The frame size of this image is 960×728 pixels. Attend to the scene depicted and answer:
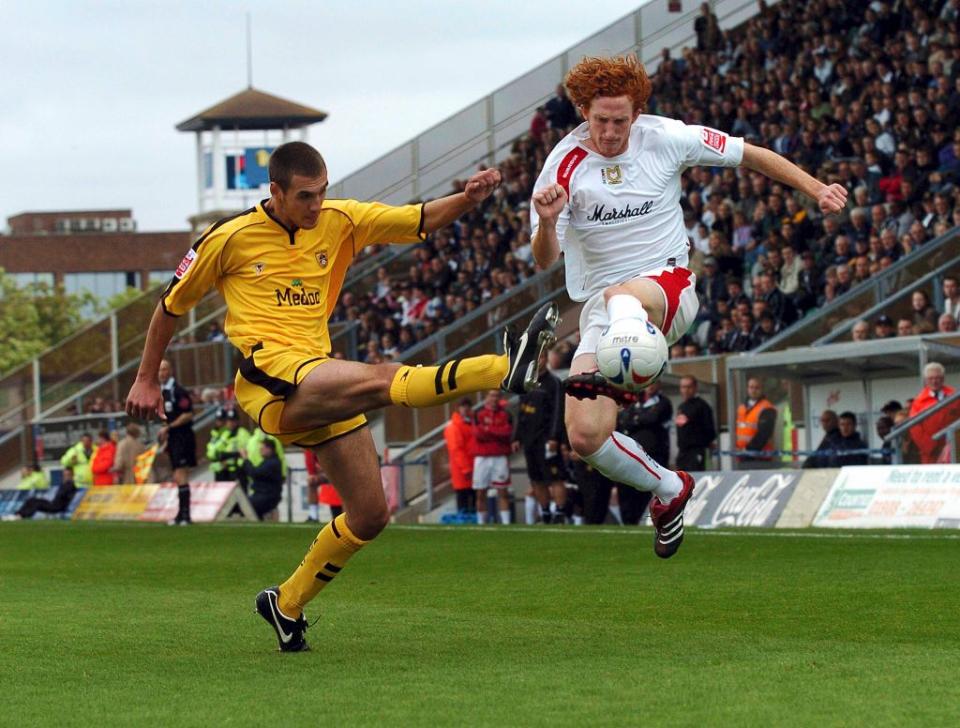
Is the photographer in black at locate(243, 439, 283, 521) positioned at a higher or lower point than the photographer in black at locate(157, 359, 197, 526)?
lower

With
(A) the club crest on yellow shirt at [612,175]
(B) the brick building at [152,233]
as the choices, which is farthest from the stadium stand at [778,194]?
(B) the brick building at [152,233]

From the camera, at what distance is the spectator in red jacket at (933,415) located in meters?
15.9

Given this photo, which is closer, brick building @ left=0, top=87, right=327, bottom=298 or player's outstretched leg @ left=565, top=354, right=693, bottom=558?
player's outstretched leg @ left=565, top=354, right=693, bottom=558

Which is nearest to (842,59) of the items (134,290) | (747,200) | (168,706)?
(747,200)

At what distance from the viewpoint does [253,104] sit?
67188 mm

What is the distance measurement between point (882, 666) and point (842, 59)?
2012cm

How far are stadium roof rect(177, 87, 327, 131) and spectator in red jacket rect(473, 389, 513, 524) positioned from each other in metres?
46.4

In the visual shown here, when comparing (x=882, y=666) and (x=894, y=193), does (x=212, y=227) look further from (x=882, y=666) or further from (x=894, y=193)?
(x=894, y=193)

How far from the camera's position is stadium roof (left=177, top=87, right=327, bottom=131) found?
6612cm

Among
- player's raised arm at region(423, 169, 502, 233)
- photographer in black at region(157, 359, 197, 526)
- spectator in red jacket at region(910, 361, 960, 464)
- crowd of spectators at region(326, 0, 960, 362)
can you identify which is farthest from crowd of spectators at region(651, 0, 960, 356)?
player's raised arm at region(423, 169, 502, 233)

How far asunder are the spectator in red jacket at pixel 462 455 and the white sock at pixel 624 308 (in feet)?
44.5

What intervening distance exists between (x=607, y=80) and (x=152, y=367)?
2705 millimetres

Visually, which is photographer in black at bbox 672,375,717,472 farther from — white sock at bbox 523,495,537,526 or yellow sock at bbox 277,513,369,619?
yellow sock at bbox 277,513,369,619

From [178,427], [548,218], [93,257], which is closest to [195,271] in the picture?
[548,218]
